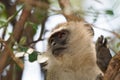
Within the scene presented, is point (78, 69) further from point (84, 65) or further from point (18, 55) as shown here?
point (18, 55)

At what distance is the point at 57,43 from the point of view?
3166 mm

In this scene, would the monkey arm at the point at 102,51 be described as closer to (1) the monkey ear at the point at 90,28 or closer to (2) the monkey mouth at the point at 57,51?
(2) the monkey mouth at the point at 57,51

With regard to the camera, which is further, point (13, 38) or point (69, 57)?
point (69, 57)

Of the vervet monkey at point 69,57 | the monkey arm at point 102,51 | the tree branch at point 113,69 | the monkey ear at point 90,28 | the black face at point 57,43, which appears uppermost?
the tree branch at point 113,69

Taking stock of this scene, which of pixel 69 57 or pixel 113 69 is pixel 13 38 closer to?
pixel 69 57

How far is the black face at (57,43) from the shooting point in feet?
10.3

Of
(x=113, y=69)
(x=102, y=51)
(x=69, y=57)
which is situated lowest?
(x=69, y=57)

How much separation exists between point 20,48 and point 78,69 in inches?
20.9

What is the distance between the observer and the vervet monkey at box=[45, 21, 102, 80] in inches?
121

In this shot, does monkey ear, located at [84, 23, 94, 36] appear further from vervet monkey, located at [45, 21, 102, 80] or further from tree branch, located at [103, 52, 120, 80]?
tree branch, located at [103, 52, 120, 80]

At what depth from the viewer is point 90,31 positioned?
341cm

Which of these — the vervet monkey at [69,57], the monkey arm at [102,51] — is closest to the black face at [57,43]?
the vervet monkey at [69,57]

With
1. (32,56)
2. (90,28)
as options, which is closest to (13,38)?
(32,56)

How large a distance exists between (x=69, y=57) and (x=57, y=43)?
0.14 m
